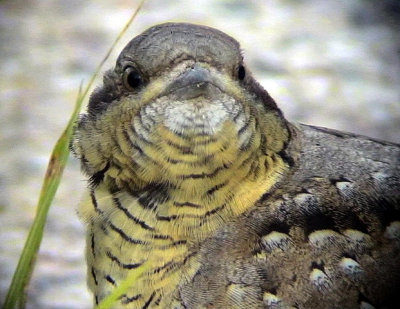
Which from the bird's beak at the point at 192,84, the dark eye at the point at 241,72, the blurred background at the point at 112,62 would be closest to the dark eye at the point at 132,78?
the bird's beak at the point at 192,84

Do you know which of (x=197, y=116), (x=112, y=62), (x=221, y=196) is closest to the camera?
(x=197, y=116)

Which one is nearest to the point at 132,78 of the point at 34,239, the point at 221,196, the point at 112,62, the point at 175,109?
the point at 175,109

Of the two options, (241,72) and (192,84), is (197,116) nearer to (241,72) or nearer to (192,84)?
(192,84)

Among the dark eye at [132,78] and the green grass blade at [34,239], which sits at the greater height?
the dark eye at [132,78]

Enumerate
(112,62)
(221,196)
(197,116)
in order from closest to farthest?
(197,116) < (221,196) < (112,62)

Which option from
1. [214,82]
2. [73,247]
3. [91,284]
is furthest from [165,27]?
[73,247]

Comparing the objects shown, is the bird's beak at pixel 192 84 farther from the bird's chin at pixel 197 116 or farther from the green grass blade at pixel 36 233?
the green grass blade at pixel 36 233
